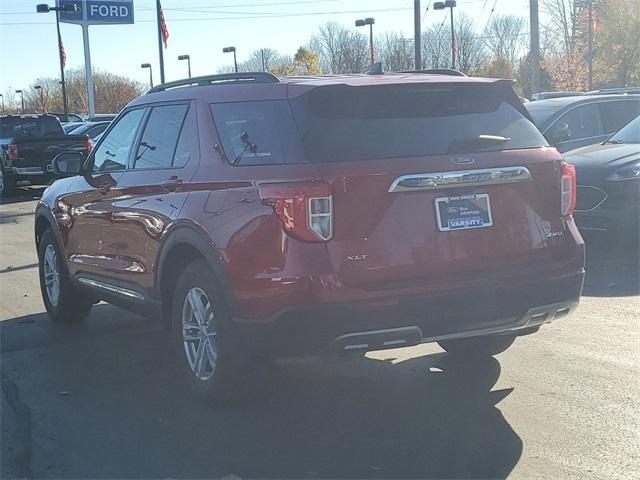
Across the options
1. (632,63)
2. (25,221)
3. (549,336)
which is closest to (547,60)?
(632,63)

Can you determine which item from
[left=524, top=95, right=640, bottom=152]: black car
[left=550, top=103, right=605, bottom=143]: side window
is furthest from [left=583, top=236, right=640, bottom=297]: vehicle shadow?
[left=550, top=103, right=605, bottom=143]: side window

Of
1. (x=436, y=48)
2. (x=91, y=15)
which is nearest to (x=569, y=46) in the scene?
(x=436, y=48)

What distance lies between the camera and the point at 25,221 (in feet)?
51.1

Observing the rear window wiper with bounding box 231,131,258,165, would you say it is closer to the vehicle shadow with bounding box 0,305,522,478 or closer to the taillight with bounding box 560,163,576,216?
the vehicle shadow with bounding box 0,305,522,478

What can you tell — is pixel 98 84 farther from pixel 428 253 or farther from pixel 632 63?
pixel 428 253

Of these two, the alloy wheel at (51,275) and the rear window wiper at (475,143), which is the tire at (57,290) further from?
the rear window wiper at (475,143)

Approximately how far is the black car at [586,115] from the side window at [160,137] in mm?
6935

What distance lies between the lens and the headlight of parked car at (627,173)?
28.9 feet

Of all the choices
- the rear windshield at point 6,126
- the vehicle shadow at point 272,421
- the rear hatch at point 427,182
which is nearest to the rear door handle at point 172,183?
the rear hatch at point 427,182

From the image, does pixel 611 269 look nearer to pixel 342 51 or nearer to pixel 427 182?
pixel 427 182

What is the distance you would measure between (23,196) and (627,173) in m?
17.1

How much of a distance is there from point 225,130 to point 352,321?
1.44 m

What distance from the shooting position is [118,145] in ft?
20.1

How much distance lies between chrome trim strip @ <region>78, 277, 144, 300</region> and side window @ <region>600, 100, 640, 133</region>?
320 inches
